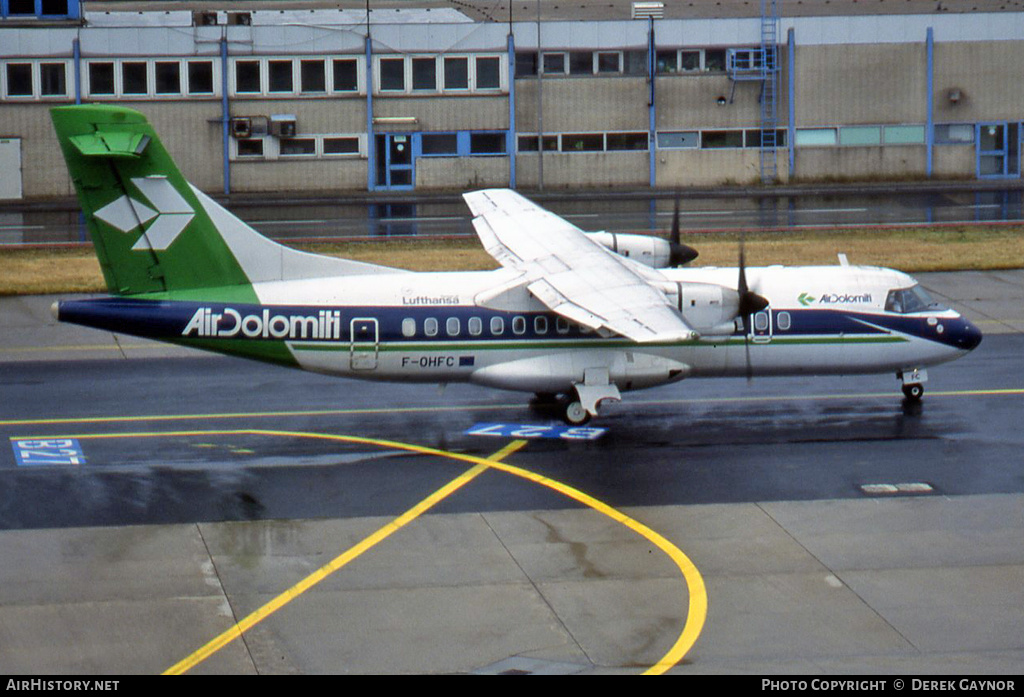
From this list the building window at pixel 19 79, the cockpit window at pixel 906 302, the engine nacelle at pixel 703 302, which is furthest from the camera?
the building window at pixel 19 79

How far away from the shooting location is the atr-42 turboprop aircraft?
26.9 meters

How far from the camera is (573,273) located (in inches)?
1073

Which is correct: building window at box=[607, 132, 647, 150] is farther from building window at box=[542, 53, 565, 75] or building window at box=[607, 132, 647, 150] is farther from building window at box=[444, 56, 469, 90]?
building window at box=[444, 56, 469, 90]

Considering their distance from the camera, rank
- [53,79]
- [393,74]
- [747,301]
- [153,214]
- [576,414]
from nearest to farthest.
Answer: [747,301]
[153,214]
[576,414]
[53,79]
[393,74]

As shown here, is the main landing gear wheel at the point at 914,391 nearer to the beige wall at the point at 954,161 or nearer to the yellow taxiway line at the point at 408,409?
the yellow taxiway line at the point at 408,409

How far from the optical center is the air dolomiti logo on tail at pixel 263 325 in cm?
2756

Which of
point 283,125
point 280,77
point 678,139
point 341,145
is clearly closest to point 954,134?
point 678,139

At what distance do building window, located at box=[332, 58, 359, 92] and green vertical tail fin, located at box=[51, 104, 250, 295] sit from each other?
46.5m

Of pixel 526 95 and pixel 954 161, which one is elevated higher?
pixel 526 95

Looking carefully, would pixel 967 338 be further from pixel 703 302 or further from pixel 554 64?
pixel 554 64

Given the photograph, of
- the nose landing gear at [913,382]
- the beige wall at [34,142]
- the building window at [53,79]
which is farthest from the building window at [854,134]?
the nose landing gear at [913,382]

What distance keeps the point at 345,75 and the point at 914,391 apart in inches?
1896

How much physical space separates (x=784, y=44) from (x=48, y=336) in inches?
1875

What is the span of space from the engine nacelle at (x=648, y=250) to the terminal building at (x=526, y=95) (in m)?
42.0
